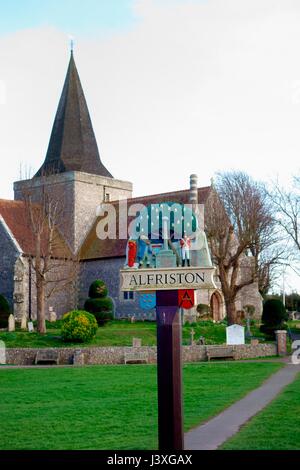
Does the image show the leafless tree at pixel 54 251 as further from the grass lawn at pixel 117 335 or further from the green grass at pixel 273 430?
the green grass at pixel 273 430

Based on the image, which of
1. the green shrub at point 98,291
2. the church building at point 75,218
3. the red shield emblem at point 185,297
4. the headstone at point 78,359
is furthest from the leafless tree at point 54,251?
the red shield emblem at point 185,297

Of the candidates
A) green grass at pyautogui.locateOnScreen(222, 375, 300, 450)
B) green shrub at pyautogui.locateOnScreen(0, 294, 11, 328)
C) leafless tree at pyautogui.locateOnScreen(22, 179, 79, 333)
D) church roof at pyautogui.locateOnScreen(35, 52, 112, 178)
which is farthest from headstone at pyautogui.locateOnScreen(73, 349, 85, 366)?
church roof at pyautogui.locateOnScreen(35, 52, 112, 178)

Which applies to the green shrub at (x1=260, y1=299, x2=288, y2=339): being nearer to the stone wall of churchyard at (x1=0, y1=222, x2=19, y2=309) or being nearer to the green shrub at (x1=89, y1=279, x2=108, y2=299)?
the green shrub at (x1=89, y1=279, x2=108, y2=299)

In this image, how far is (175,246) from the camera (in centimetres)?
878

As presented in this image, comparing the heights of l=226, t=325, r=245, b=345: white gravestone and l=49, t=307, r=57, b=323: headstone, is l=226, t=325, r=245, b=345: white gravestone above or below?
below

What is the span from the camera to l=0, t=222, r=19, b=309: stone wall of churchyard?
Answer: 138ft

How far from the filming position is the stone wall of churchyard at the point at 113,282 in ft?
140

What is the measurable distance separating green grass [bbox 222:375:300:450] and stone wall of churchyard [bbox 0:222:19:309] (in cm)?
2891

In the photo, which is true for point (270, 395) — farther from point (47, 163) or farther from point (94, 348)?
point (47, 163)

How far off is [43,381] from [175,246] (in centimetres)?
1273

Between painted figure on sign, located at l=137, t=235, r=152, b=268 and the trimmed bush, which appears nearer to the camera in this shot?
painted figure on sign, located at l=137, t=235, r=152, b=268

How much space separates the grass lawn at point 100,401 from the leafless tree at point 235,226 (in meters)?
13.3
